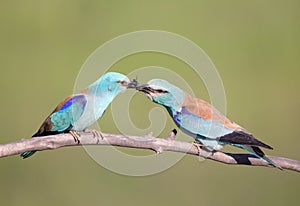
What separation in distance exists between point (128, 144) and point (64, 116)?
0.44 m

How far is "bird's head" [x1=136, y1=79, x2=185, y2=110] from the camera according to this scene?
10.2 feet

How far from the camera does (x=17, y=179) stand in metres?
5.77

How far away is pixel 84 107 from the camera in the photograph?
Answer: 336 centimetres

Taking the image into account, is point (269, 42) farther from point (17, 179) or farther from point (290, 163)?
point (290, 163)

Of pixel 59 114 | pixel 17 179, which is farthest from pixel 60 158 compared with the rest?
pixel 59 114

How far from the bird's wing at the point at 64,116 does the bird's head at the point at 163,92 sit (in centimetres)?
33

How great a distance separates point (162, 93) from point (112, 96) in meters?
0.22

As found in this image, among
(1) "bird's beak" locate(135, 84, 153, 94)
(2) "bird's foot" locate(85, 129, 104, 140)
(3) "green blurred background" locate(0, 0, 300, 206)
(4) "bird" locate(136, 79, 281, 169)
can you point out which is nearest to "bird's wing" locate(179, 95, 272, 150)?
(4) "bird" locate(136, 79, 281, 169)

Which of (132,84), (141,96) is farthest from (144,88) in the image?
(141,96)

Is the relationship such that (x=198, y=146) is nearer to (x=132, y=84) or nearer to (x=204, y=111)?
(x=204, y=111)

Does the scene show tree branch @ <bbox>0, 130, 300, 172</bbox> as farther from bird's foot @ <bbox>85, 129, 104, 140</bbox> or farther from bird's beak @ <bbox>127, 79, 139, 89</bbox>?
bird's beak @ <bbox>127, 79, 139, 89</bbox>

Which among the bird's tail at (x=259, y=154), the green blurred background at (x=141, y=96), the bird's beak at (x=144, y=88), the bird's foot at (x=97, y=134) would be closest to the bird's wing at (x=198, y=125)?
the bird's tail at (x=259, y=154)

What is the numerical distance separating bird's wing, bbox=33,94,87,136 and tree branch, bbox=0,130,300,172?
13 cm

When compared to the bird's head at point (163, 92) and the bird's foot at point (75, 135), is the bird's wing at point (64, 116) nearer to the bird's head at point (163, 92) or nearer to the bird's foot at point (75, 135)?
the bird's foot at point (75, 135)
